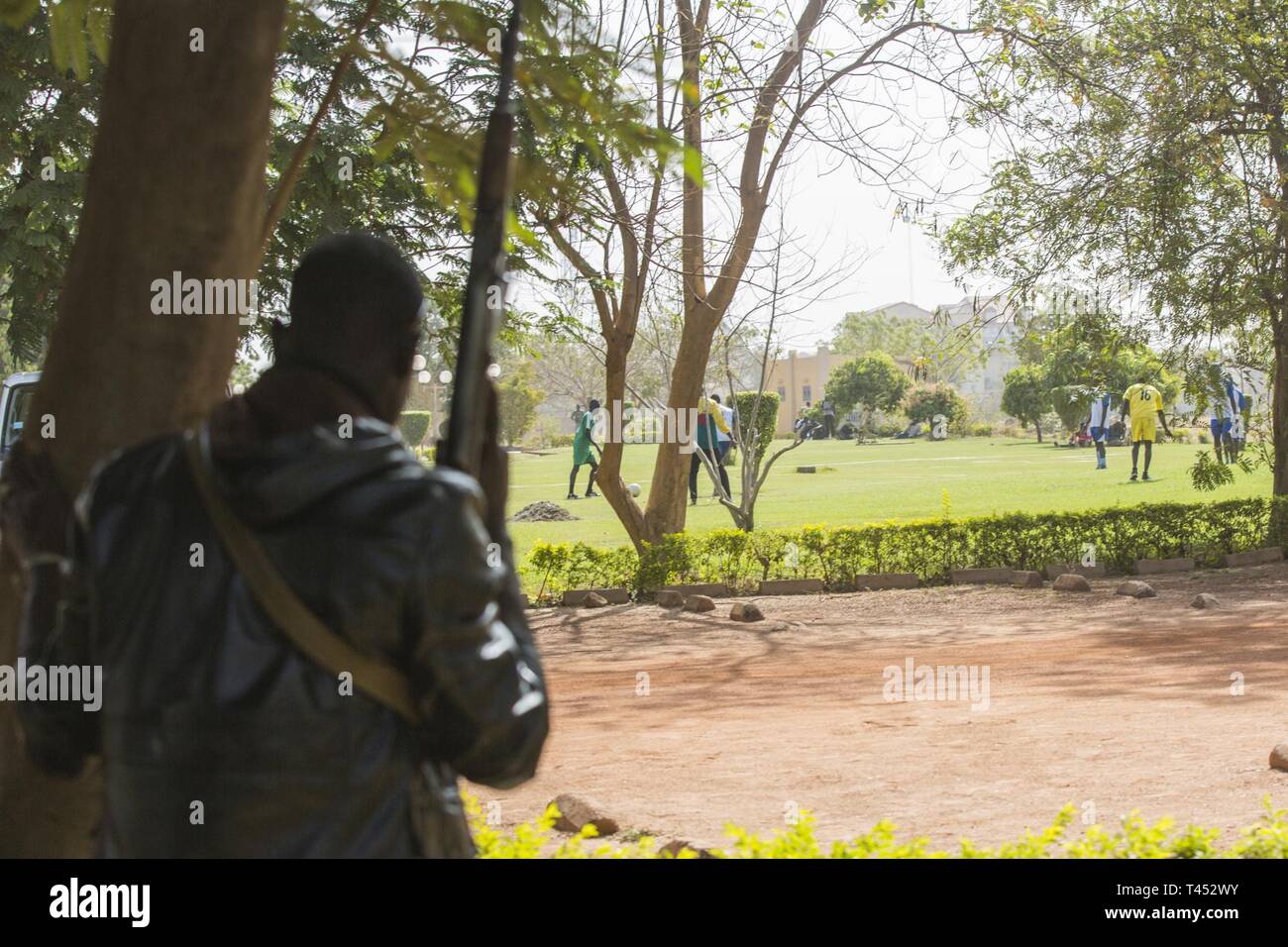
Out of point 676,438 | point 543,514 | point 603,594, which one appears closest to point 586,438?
point 543,514

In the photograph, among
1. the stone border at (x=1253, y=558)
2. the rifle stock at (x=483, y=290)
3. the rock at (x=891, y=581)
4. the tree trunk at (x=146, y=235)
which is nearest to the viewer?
the rifle stock at (x=483, y=290)

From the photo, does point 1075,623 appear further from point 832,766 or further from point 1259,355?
point 1259,355

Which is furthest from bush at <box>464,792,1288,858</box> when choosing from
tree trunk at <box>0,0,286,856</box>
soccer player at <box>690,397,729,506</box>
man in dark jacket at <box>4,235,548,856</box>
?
soccer player at <box>690,397,729,506</box>

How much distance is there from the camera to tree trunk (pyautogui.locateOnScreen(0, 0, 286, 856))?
2.64m

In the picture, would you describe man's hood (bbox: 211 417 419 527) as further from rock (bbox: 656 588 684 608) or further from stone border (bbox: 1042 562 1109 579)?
stone border (bbox: 1042 562 1109 579)

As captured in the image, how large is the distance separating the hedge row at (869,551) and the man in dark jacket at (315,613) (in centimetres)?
1164

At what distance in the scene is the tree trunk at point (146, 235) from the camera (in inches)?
104

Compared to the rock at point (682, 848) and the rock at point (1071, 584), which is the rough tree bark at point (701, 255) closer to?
the rock at point (1071, 584)

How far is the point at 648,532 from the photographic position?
48.0ft

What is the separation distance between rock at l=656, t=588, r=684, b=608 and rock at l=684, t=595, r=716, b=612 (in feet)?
0.93

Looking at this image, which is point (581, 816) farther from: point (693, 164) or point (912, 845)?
point (693, 164)

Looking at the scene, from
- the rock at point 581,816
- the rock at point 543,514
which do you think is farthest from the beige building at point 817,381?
the rock at point 581,816

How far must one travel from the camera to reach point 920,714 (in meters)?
7.72

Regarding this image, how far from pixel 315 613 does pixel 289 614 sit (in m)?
0.03
